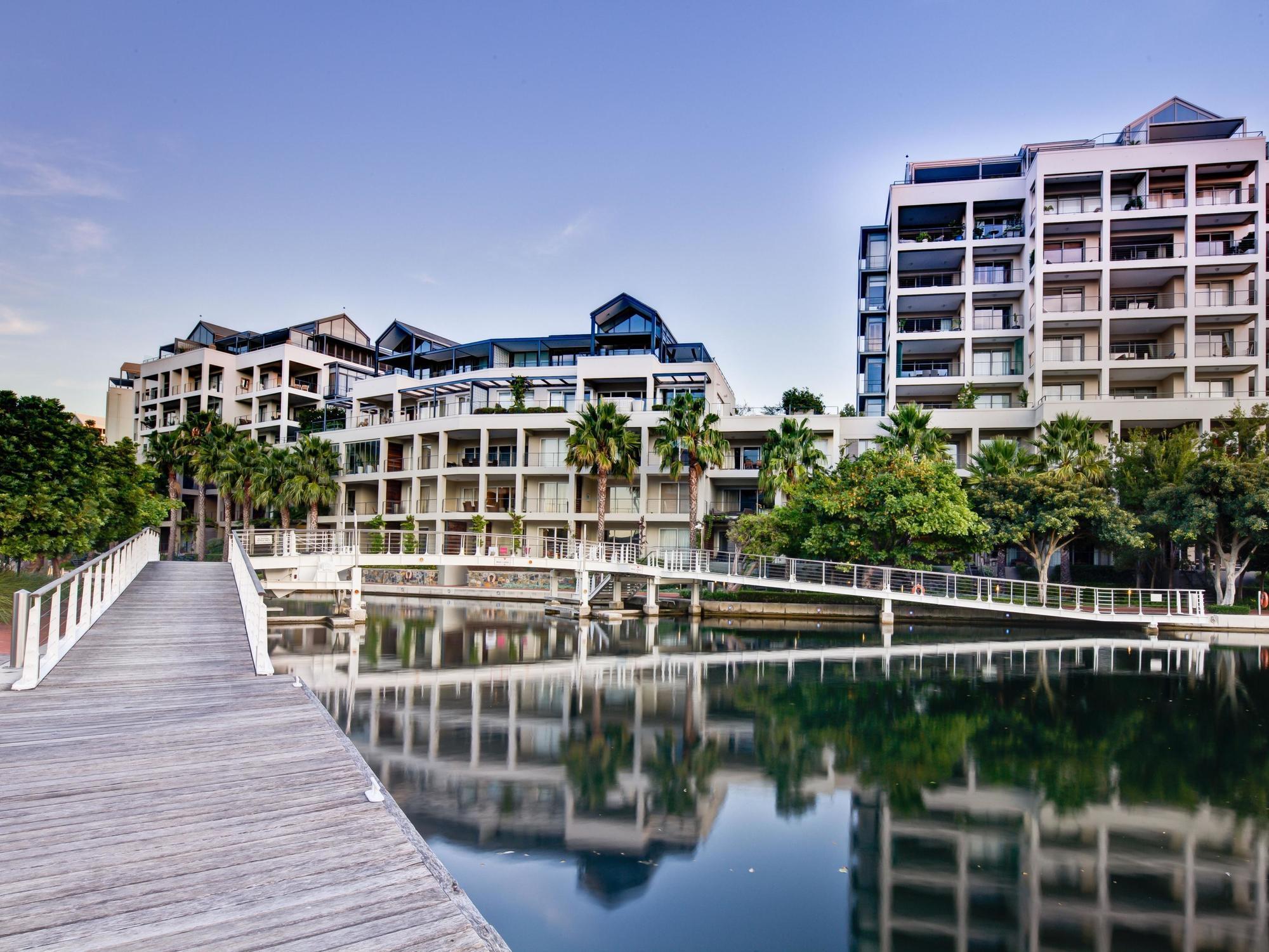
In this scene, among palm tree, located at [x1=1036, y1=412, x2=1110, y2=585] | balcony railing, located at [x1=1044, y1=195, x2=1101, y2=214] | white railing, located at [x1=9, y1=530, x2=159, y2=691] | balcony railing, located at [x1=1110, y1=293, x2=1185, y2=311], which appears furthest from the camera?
balcony railing, located at [x1=1044, y1=195, x2=1101, y2=214]

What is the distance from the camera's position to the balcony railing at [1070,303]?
43531mm

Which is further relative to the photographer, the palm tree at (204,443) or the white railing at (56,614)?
the palm tree at (204,443)

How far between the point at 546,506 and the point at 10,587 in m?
31.4

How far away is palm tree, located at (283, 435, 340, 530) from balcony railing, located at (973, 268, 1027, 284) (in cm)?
4132

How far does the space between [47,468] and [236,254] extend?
13.0m

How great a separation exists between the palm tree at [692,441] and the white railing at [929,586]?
5.61 metres

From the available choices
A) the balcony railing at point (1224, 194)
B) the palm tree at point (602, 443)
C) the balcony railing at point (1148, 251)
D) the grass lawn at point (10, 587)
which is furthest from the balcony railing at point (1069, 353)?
the grass lawn at point (10, 587)

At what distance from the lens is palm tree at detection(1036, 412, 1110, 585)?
3372 cm

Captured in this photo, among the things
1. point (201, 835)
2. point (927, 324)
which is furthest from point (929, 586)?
point (201, 835)

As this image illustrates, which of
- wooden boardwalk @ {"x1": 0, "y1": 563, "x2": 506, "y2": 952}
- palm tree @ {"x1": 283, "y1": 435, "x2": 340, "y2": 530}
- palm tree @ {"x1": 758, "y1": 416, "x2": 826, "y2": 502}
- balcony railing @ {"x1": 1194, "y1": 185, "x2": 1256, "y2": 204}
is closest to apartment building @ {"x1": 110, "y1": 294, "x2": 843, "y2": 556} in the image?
palm tree @ {"x1": 283, "y1": 435, "x2": 340, "y2": 530}

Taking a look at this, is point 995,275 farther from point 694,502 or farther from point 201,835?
point 201,835

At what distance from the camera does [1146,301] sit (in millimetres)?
44781

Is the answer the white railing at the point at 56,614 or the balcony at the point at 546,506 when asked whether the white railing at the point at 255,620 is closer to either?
the white railing at the point at 56,614

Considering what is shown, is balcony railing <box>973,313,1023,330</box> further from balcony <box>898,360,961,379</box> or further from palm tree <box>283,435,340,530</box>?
palm tree <box>283,435,340,530</box>
